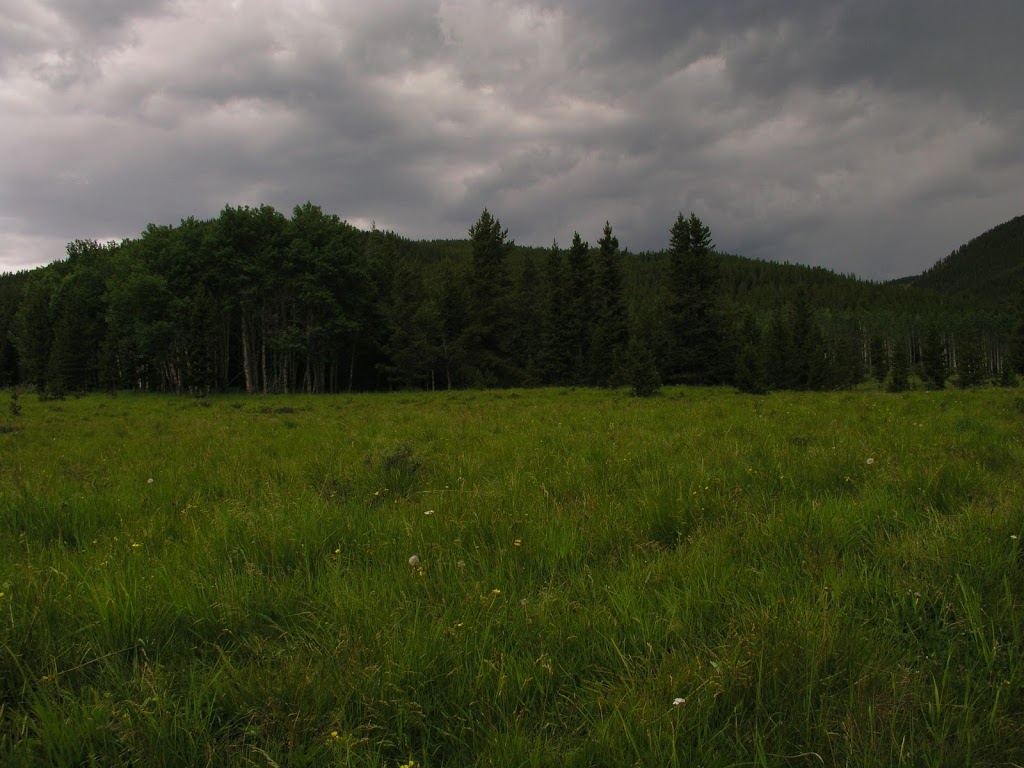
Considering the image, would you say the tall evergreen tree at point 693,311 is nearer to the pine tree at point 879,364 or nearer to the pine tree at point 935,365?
the pine tree at point 935,365

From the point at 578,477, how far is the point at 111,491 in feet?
16.3

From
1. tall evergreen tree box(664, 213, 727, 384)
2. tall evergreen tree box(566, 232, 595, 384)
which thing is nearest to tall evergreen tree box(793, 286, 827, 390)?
tall evergreen tree box(664, 213, 727, 384)

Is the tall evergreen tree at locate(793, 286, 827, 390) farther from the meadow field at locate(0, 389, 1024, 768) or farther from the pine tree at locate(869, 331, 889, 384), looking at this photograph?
the pine tree at locate(869, 331, 889, 384)

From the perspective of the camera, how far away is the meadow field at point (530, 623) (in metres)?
1.69

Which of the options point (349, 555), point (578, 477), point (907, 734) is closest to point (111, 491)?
point (349, 555)

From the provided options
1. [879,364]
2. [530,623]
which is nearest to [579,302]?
[530,623]

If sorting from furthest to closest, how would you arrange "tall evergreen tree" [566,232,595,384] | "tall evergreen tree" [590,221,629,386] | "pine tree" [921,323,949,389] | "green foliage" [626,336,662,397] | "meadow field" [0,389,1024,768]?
"pine tree" [921,323,949,389] < "tall evergreen tree" [566,232,595,384] < "tall evergreen tree" [590,221,629,386] < "green foliage" [626,336,662,397] < "meadow field" [0,389,1024,768]

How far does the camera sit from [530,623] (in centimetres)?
237

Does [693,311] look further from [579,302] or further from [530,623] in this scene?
[530,623]

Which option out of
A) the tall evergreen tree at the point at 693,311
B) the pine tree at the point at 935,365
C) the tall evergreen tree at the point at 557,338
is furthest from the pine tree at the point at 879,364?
the tall evergreen tree at the point at 557,338

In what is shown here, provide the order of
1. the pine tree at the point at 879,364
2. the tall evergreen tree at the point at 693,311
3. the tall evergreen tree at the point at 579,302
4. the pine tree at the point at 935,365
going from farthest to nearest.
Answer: the pine tree at the point at 879,364
the pine tree at the point at 935,365
the tall evergreen tree at the point at 579,302
the tall evergreen tree at the point at 693,311

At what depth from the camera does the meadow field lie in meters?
1.69

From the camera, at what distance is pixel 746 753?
1.64m

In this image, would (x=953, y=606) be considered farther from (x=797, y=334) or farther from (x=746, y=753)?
(x=797, y=334)
